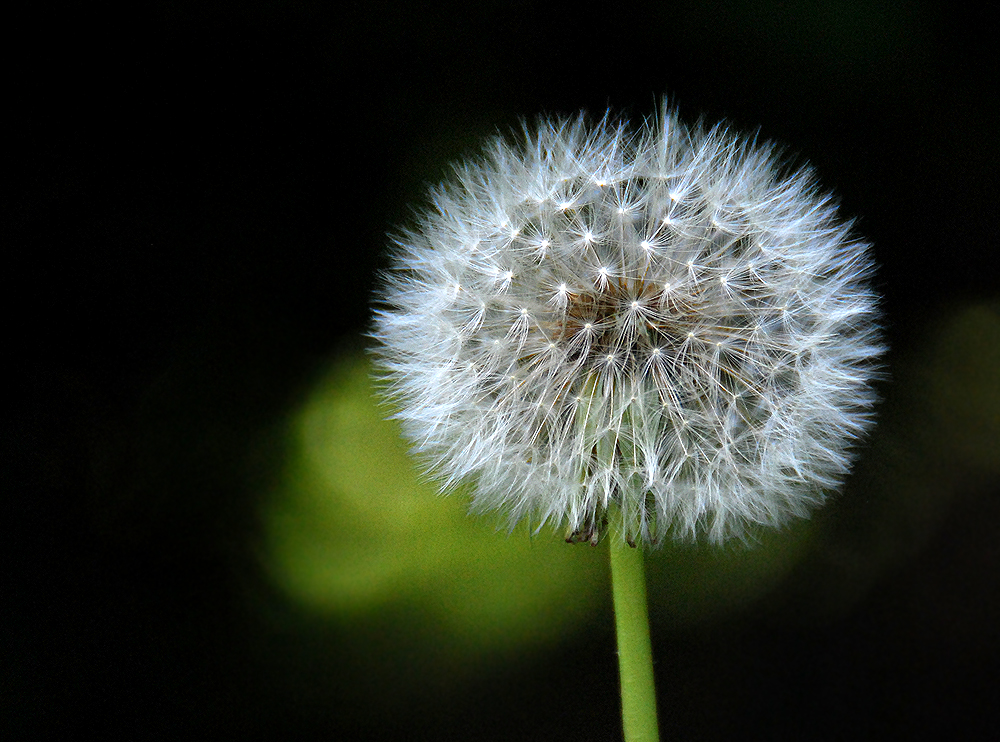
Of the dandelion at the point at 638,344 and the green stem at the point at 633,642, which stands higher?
the dandelion at the point at 638,344

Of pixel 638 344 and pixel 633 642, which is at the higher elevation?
pixel 638 344

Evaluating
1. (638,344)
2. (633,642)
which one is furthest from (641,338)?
(633,642)

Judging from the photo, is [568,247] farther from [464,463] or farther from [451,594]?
[451,594]

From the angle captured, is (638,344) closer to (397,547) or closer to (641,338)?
(641,338)

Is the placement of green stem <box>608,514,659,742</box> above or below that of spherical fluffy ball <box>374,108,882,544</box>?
below

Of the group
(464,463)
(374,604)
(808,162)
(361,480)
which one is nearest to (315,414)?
(361,480)
